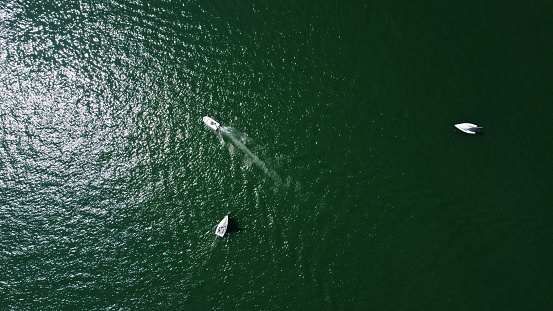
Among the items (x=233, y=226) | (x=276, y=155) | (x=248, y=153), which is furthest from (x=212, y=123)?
(x=233, y=226)

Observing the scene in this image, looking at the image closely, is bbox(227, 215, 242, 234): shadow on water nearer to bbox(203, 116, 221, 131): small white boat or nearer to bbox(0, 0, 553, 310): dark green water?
bbox(0, 0, 553, 310): dark green water

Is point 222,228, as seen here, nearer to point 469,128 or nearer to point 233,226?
point 233,226

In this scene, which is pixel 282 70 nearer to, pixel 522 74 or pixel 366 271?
pixel 366 271

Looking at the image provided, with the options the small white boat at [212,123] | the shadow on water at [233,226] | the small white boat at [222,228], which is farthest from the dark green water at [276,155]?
the small white boat at [222,228]

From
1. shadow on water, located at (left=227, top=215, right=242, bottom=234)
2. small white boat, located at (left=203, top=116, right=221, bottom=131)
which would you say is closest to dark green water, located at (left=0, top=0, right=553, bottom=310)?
shadow on water, located at (left=227, top=215, right=242, bottom=234)

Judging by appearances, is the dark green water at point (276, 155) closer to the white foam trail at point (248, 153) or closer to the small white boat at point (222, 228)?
the white foam trail at point (248, 153)

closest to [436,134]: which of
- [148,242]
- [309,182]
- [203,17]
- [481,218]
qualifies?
[481,218]
